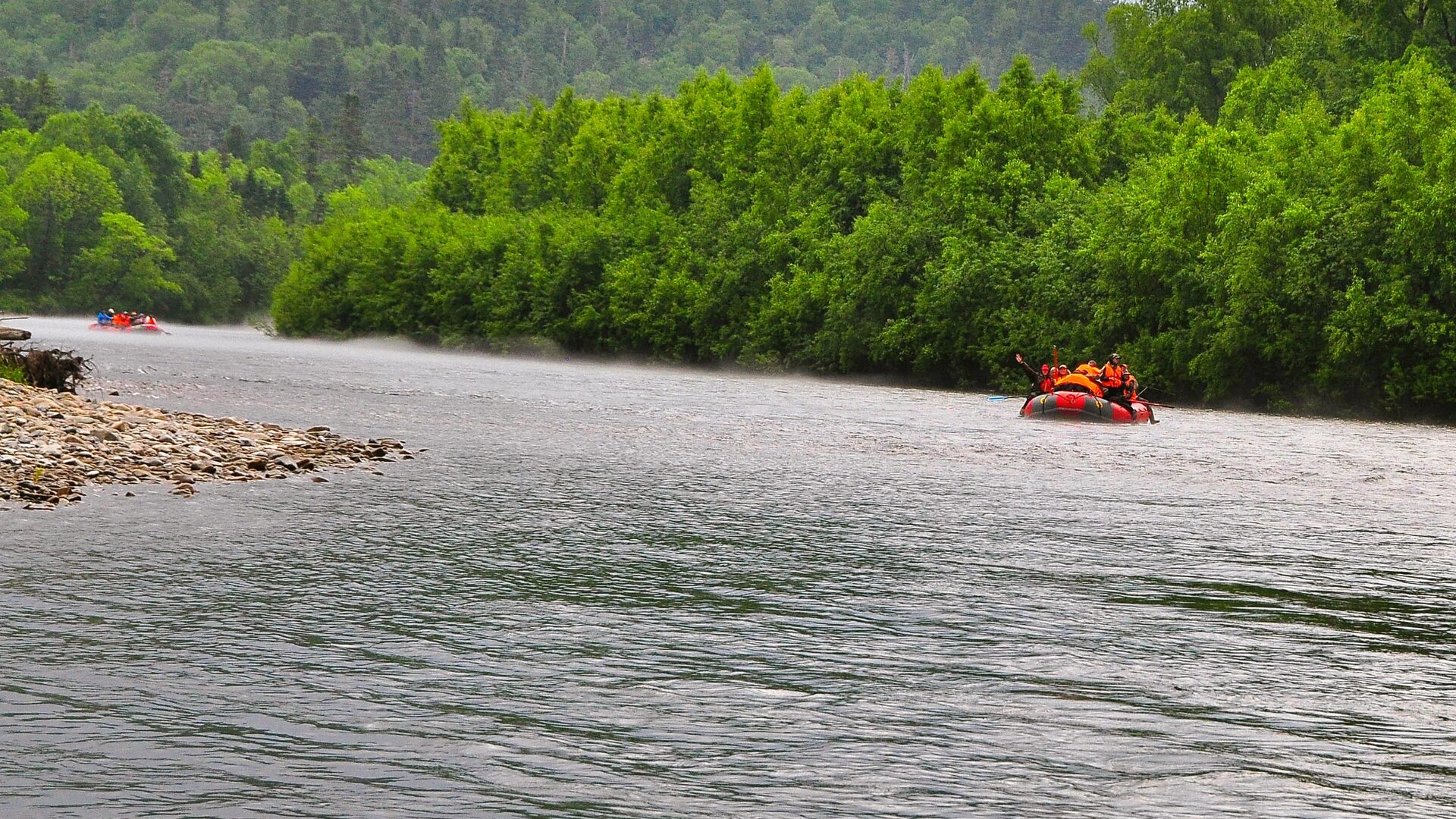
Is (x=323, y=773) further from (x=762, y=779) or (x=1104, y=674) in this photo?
(x=1104, y=674)

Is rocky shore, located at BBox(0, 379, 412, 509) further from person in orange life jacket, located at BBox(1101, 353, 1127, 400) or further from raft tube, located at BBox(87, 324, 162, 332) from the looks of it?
raft tube, located at BBox(87, 324, 162, 332)

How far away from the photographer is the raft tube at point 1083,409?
41719 mm

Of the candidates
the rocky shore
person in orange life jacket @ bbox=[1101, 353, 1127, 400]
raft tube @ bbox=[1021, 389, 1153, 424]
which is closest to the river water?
the rocky shore

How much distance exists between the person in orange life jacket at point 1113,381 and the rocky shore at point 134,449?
19.3 metres

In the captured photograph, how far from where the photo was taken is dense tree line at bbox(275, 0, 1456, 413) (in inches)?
2066

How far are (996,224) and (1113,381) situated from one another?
25.7m

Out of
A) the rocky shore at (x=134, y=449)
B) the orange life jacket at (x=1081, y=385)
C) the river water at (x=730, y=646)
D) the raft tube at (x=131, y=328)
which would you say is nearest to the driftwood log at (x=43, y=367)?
the rocky shore at (x=134, y=449)

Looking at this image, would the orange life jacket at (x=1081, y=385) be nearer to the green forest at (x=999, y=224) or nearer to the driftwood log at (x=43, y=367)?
the green forest at (x=999, y=224)

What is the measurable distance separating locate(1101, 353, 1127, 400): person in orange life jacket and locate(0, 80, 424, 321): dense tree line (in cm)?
10479

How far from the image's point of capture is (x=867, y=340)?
2662 inches

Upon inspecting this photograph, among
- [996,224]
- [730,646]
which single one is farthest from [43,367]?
[996,224]

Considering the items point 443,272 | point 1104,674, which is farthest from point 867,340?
point 1104,674

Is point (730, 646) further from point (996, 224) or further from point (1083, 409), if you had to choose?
point (996, 224)

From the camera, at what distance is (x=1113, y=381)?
43.0m
